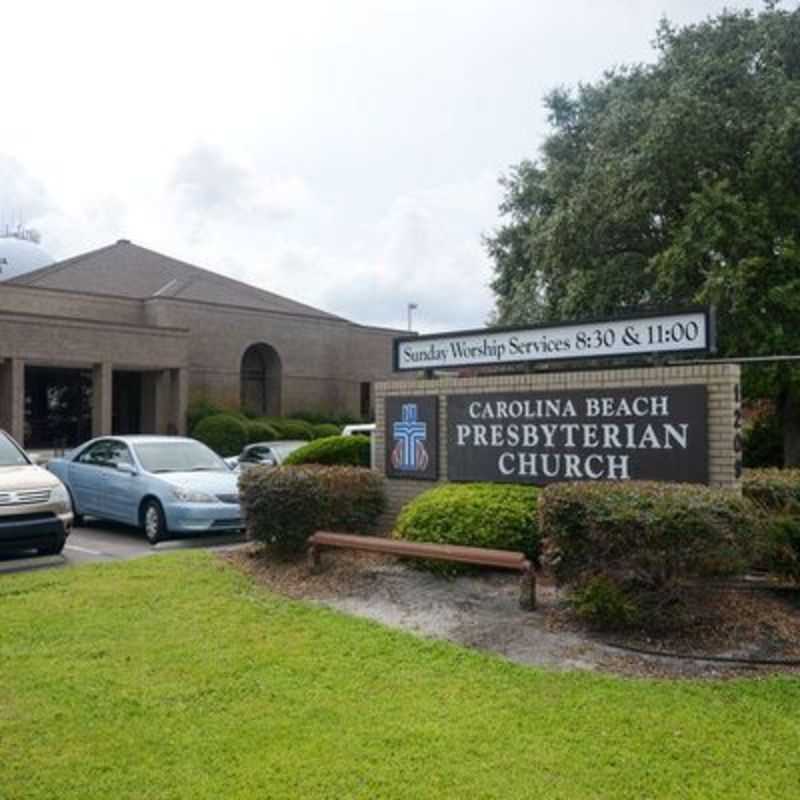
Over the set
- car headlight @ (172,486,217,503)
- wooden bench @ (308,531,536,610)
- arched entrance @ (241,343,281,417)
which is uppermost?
arched entrance @ (241,343,281,417)

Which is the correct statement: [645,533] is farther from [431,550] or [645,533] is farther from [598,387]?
[598,387]

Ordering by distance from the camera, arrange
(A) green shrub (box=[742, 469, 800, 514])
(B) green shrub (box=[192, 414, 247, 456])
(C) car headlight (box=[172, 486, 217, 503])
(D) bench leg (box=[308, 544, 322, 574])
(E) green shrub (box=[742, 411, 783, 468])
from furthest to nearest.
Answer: (B) green shrub (box=[192, 414, 247, 456]) → (E) green shrub (box=[742, 411, 783, 468]) → (C) car headlight (box=[172, 486, 217, 503]) → (D) bench leg (box=[308, 544, 322, 574]) → (A) green shrub (box=[742, 469, 800, 514])

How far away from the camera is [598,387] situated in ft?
28.2

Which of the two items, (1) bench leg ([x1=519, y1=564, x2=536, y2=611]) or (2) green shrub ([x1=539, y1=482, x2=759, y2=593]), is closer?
(2) green shrub ([x1=539, y1=482, x2=759, y2=593])

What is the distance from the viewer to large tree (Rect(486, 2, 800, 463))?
718 inches

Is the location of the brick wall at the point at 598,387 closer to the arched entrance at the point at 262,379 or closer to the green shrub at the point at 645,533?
the green shrub at the point at 645,533

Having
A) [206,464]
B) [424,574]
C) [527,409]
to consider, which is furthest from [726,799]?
[206,464]

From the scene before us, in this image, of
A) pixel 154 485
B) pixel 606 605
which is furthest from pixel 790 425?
pixel 606 605

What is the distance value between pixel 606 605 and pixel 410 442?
4.53 metres

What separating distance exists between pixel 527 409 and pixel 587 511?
2962mm

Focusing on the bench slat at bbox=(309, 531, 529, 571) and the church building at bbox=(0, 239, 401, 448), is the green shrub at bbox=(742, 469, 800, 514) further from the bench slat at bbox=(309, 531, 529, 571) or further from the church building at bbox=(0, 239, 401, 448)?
the church building at bbox=(0, 239, 401, 448)

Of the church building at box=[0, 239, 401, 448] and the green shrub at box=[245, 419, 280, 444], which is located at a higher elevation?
the church building at box=[0, 239, 401, 448]

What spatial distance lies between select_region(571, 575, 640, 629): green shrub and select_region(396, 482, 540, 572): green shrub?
1.63 meters

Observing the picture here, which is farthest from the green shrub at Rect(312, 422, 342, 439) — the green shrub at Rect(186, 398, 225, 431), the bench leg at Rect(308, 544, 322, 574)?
the bench leg at Rect(308, 544, 322, 574)
